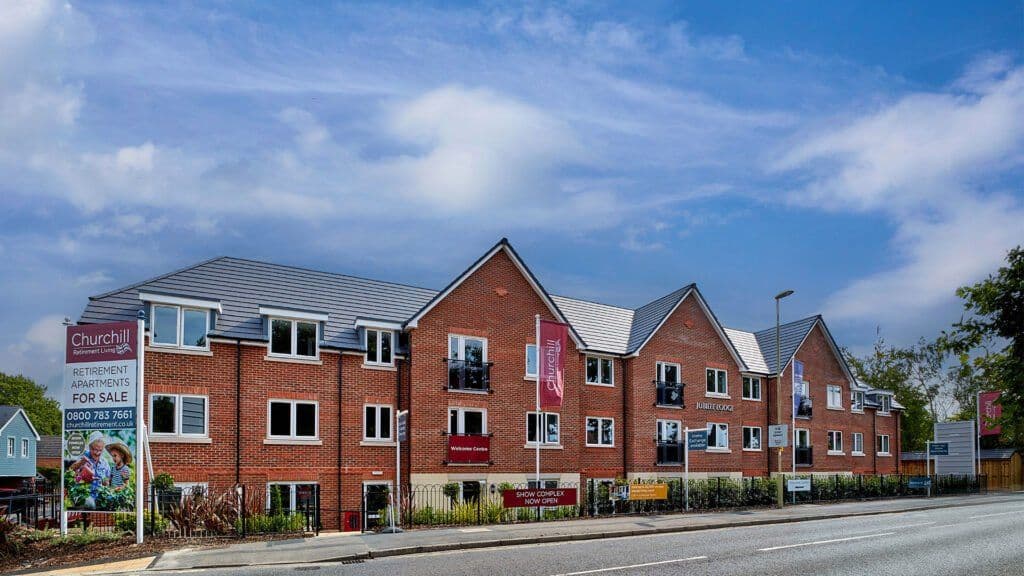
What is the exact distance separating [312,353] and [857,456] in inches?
1432

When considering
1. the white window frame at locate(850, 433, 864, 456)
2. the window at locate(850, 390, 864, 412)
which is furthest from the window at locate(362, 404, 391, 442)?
the window at locate(850, 390, 864, 412)

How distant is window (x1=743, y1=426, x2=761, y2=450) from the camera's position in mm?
45969

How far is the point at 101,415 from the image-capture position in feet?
68.1

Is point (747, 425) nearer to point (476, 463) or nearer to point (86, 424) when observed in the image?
point (476, 463)

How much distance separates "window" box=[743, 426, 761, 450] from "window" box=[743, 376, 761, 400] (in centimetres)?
164

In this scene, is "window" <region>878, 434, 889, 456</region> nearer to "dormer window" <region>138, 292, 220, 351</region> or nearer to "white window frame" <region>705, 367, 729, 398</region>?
"white window frame" <region>705, 367, 729, 398</region>

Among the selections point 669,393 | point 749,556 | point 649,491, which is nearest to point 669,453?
point 669,393

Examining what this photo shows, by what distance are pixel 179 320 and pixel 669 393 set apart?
75.5 feet

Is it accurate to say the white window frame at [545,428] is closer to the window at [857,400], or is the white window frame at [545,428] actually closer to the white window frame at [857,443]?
the white window frame at [857,443]

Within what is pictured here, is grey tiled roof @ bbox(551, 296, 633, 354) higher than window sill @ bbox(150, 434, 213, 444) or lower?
higher

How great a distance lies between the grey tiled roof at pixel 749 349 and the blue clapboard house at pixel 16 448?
5163cm

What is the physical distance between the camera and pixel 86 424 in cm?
2084

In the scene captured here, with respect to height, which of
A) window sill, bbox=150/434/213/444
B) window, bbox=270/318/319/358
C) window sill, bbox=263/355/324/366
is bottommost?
window sill, bbox=150/434/213/444

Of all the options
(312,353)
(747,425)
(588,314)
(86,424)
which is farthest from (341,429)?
(747,425)
